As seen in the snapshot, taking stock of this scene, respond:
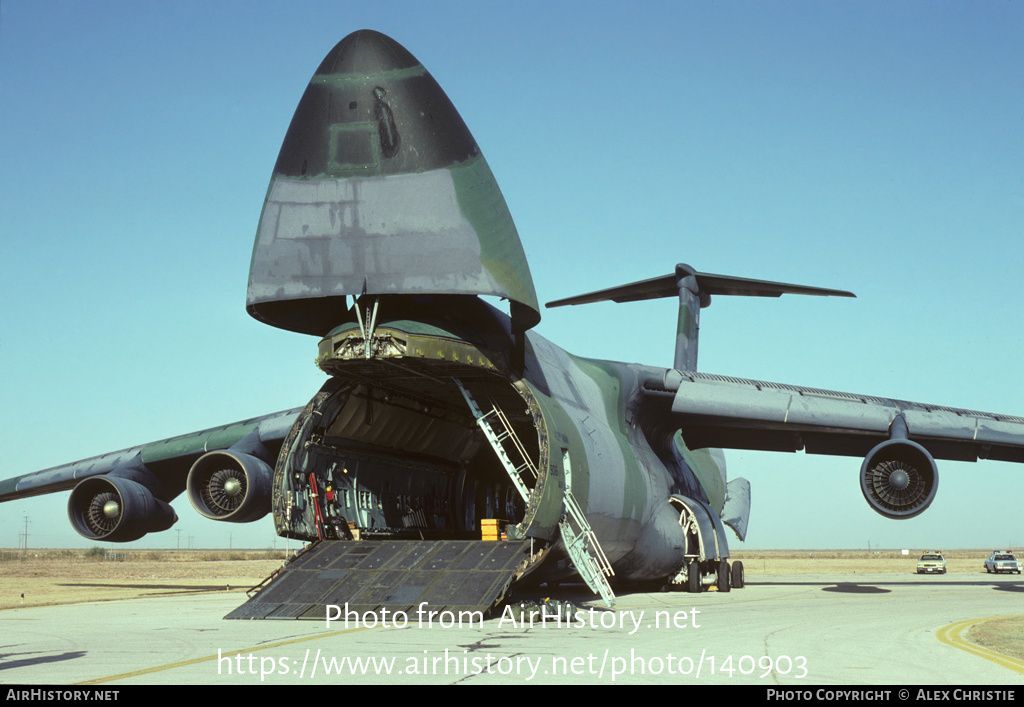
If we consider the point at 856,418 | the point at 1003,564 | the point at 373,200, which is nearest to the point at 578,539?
the point at 373,200

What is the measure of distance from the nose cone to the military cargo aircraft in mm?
31

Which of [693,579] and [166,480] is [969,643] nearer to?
[693,579]

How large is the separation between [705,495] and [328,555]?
13.1 meters

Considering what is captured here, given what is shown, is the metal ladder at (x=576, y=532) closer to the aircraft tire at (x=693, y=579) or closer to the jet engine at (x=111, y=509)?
the aircraft tire at (x=693, y=579)

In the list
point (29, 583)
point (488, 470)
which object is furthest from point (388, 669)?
point (29, 583)

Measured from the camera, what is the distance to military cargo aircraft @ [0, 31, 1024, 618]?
14.6 m

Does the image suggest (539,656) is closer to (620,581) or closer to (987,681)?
(987,681)

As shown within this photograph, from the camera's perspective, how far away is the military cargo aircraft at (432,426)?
14.6 m

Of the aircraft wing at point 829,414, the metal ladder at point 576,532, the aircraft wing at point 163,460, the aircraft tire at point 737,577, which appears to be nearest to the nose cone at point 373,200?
the metal ladder at point 576,532

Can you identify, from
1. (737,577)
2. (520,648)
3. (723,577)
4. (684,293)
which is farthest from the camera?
(684,293)

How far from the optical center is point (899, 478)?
1920 centimetres

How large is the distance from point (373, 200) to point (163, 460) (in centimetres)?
1084

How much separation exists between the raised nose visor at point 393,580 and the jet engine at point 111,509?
6635 millimetres

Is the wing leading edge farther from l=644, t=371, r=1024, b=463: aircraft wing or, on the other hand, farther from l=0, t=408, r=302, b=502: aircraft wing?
l=644, t=371, r=1024, b=463: aircraft wing
